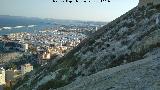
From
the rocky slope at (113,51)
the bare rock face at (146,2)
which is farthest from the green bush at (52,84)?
the bare rock face at (146,2)

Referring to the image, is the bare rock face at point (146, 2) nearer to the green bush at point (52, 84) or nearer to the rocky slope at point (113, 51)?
the rocky slope at point (113, 51)

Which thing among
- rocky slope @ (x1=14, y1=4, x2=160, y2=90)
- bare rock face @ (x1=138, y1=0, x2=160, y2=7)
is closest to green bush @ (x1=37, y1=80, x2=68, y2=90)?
rocky slope @ (x1=14, y1=4, x2=160, y2=90)

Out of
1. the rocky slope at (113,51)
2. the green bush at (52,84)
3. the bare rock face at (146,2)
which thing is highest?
the bare rock face at (146,2)

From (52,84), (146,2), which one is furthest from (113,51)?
(146,2)

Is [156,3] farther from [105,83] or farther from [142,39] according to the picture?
[105,83]

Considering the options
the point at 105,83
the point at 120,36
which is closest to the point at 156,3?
the point at 120,36

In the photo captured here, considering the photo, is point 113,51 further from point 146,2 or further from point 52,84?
point 146,2

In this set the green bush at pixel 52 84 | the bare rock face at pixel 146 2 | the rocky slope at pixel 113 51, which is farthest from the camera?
the bare rock face at pixel 146 2

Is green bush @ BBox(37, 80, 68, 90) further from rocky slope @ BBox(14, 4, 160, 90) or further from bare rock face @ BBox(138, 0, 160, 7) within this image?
bare rock face @ BBox(138, 0, 160, 7)

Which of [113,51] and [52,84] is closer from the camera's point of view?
[113,51]

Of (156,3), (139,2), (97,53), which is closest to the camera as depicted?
(97,53)

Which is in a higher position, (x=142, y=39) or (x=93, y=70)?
(x=142, y=39)
